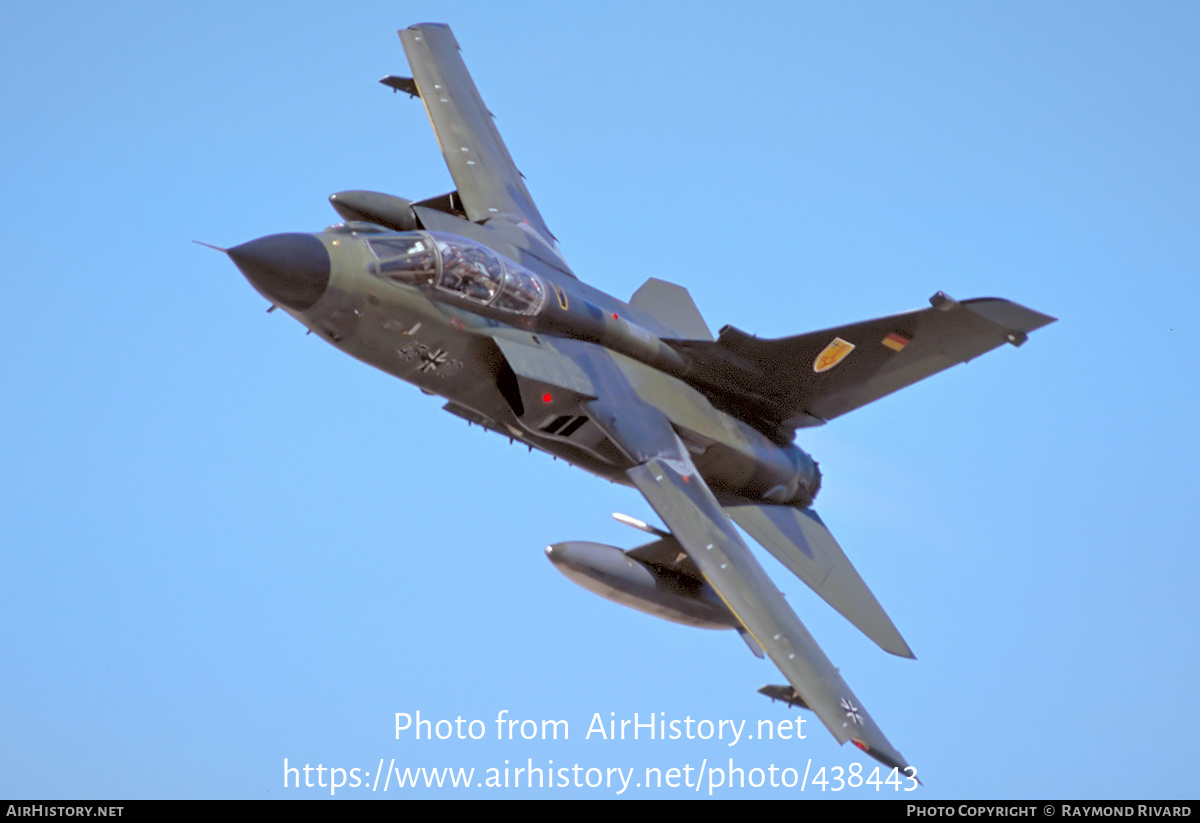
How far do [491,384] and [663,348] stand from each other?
3341 mm

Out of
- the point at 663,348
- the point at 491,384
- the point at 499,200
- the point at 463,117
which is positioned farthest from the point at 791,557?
the point at 463,117

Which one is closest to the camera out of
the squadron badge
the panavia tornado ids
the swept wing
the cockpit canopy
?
the swept wing

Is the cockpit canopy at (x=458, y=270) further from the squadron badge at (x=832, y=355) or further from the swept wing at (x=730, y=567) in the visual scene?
the squadron badge at (x=832, y=355)

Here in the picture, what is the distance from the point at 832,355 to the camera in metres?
27.9

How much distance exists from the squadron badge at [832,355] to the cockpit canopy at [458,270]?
5121 millimetres

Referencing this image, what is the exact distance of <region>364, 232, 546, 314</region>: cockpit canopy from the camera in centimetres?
2380

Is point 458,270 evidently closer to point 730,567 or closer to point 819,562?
point 730,567

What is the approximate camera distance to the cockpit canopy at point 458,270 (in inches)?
937

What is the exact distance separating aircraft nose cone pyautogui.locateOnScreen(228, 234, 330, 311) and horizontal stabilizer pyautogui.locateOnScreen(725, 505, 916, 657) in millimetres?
7588

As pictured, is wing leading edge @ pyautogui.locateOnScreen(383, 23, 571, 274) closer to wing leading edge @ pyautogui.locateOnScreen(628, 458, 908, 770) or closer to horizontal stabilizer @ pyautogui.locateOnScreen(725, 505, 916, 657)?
wing leading edge @ pyautogui.locateOnScreen(628, 458, 908, 770)

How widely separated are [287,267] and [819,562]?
31.4 feet

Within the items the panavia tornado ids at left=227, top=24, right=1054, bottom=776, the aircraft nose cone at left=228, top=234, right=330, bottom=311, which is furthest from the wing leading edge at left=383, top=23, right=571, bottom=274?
the aircraft nose cone at left=228, top=234, right=330, bottom=311

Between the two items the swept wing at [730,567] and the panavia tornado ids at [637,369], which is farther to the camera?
the panavia tornado ids at [637,369]

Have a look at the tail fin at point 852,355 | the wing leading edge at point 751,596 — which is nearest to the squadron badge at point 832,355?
the tail fin at point 852,355
